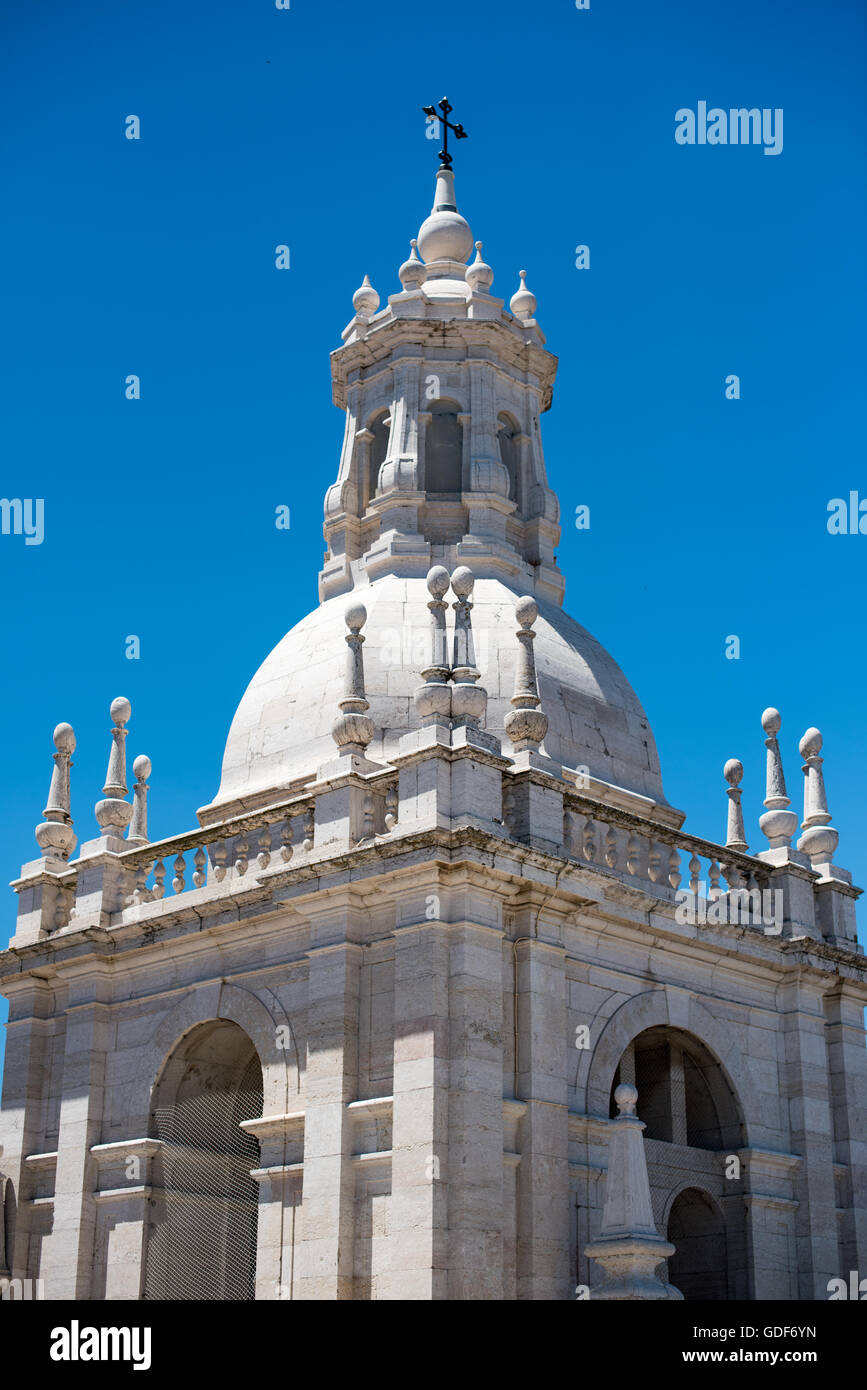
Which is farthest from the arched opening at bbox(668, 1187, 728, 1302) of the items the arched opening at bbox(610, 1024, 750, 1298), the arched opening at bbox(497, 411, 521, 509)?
the arched opening at bbox(497, 411, 521, 509)

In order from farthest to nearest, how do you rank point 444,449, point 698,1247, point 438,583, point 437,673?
point 444,449 < point 698,1247 < point 438,583 < point 437,673

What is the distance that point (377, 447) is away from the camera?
3075cm

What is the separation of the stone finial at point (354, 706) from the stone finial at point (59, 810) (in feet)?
19.1

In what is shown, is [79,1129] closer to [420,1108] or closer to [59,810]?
[59,810]

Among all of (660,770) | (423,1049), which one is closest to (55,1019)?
(423,1049)

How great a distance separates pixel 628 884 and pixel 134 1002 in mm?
6718

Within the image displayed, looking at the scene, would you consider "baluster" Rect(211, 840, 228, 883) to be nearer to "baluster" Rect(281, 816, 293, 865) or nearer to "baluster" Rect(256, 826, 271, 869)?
"baluster" Rect(256, 826, 271, 869)

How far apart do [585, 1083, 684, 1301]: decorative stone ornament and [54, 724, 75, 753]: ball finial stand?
10.5m

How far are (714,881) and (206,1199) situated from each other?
784 cm

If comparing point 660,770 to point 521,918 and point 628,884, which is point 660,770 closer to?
point 628,884

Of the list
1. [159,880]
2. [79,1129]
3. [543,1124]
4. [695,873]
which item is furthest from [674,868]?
[79,1129]

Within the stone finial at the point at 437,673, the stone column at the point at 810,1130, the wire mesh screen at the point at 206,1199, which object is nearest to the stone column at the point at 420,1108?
the stone finial at the point at 437,673

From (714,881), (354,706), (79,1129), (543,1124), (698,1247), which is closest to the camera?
(543,1124)

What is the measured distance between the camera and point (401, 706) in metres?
25.2
